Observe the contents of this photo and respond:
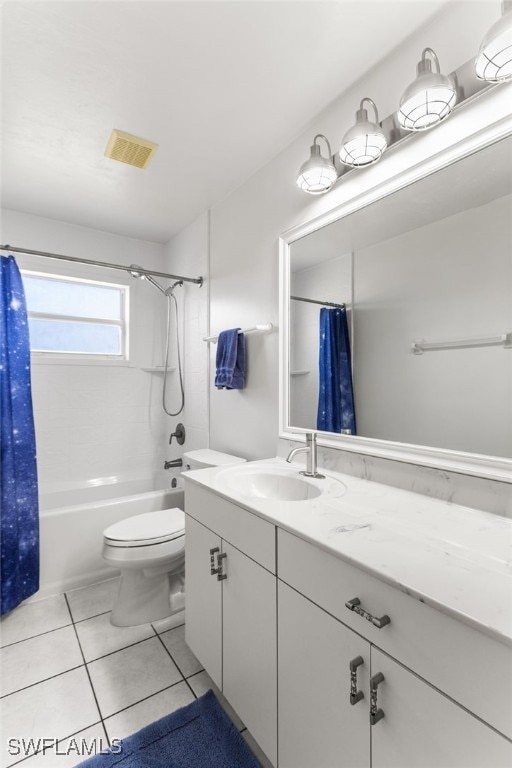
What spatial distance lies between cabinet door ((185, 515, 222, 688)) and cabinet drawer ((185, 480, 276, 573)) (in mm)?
53

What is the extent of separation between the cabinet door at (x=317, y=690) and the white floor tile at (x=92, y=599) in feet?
4.35

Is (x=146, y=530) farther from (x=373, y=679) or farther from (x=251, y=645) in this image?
(x=373, y=679)

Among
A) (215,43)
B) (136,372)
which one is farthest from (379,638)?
(136,372)

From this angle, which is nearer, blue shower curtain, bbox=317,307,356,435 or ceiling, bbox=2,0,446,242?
ceiling, bbox=2,0,446,242

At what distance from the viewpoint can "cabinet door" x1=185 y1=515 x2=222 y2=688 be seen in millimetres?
1283

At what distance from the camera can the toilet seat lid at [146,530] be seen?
1735mm

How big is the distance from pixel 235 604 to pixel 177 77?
1.95 meters

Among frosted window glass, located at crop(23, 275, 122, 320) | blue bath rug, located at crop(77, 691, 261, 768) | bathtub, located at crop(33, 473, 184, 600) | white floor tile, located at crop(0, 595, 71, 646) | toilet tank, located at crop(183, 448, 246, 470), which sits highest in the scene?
frosted window glass, located at crop(23, 275, 122, 320)

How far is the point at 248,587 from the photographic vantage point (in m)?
1.12

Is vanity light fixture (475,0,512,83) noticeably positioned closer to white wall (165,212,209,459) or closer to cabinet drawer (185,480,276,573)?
cabinet drawer (185,480,276,573)

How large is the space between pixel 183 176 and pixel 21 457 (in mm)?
1870

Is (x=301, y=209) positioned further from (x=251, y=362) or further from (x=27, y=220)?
(x=27, y=220)

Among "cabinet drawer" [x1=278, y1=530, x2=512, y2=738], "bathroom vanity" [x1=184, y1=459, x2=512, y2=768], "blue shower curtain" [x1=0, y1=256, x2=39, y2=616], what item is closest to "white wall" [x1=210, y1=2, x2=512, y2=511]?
"bathroom vanity" [x1=184, y1=459, x2=512, y2=768]

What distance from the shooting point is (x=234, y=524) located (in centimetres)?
118
